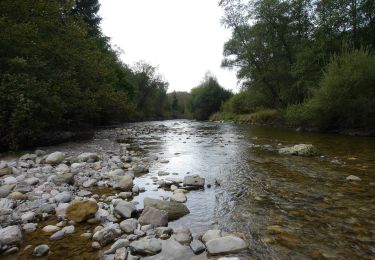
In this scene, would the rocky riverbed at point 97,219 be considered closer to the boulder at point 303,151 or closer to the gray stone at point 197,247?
the gray stone at point 197,247

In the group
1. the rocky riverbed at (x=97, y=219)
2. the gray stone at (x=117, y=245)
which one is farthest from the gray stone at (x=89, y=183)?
the gray stone at (x=117, y=245)

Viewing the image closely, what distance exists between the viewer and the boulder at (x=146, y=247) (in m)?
3.42

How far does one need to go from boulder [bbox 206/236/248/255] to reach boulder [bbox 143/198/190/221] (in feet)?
3.45

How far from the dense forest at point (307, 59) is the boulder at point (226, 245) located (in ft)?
54.2

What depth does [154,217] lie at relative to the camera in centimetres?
426

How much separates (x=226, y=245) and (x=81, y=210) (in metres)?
2.25

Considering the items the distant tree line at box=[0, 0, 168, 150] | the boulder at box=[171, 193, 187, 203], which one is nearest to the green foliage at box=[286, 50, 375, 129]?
the distant tree line at box=[0, 0, 168, 150]

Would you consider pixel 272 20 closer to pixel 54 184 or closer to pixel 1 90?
pixel 1 90

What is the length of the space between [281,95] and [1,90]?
85.4 ft

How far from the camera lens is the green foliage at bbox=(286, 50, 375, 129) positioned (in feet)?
56.1

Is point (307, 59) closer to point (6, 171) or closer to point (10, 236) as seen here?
point (6, 171)

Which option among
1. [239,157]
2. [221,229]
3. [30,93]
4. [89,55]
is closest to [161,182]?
[221,229]

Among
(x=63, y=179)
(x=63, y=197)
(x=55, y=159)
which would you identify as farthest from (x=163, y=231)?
(x=55, y=159)

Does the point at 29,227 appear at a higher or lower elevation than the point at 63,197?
lower
